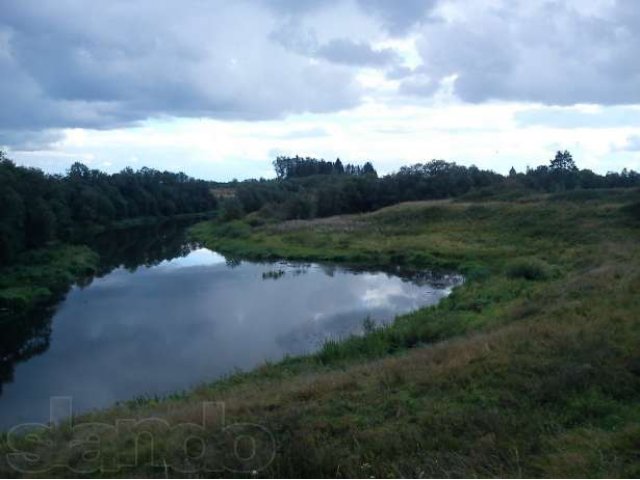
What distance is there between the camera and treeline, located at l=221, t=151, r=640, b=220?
255 feet

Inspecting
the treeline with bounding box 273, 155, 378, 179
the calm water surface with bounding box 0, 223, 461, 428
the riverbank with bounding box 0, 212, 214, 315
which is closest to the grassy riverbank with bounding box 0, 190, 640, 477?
the calm water surface with bounding box 0, 223, 461, 428

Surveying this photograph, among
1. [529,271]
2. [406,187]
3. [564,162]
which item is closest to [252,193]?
[406,187]

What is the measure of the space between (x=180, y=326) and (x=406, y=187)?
61285mm

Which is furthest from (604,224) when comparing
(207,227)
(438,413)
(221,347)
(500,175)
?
(500,175)

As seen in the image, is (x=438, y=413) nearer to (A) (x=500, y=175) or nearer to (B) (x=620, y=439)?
(B) (x=620, y=439)

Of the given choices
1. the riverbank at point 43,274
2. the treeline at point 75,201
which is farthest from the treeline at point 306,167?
the riverbank at point 43,274

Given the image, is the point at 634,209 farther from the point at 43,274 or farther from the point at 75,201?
the point at 75,201

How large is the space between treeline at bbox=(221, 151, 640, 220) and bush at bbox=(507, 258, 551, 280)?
4165 cm

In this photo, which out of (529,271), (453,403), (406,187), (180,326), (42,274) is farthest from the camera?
(406,187)

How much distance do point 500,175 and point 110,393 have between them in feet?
281

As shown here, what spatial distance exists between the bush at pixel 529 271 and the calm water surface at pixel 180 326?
358 cm

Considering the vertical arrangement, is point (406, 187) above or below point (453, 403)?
above

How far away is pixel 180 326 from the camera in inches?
1001

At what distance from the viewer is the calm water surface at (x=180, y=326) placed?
18578 mm
